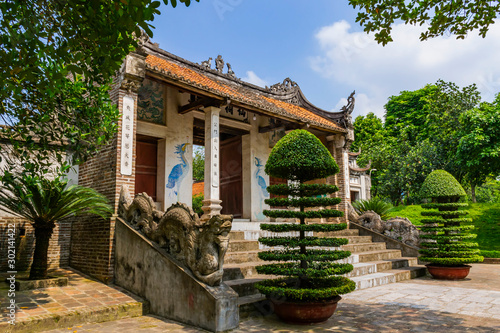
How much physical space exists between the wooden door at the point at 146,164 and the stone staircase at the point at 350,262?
9.90ft

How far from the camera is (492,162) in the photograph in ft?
48.3

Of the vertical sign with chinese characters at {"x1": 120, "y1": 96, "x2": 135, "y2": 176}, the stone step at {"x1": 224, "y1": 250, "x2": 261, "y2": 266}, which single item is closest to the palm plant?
the vertical sign with chinese characters at {"x1": 120, "y1": 96, "x2": 135, "y2": 176}

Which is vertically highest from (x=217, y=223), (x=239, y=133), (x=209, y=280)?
(x=239, y=133)

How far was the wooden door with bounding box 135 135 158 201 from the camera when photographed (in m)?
9.56

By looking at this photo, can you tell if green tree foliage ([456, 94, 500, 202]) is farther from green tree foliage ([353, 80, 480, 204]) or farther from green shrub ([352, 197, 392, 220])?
green shrub ([352, 197, 392, 220])

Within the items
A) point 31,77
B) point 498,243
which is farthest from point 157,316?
point 498,243

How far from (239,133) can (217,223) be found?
290 inches

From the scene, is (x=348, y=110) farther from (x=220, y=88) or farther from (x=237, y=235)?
(x=237, y=235)

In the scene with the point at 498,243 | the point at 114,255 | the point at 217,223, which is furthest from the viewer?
the point at 498,243

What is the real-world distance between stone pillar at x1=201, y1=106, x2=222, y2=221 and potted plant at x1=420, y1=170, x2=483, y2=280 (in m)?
5.35

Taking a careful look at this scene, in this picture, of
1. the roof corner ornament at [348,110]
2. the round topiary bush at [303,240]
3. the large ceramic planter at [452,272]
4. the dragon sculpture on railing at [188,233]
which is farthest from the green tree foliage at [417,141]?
the dragon sculpture on railing at [188,233]

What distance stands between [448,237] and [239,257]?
18.3 feet

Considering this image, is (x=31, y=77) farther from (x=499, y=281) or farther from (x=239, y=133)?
(x=499, y=281)

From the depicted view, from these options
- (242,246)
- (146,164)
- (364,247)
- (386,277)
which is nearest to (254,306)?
(242,246)
